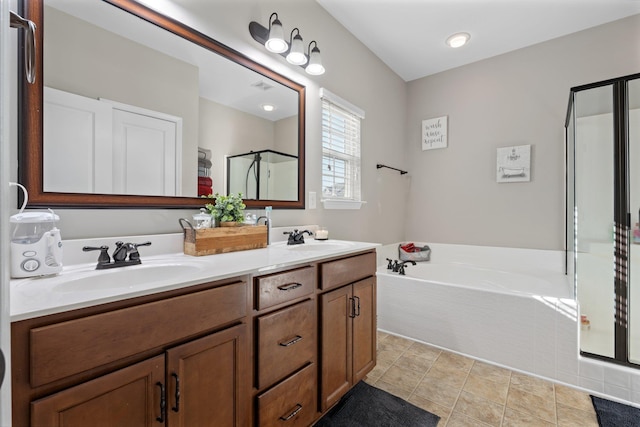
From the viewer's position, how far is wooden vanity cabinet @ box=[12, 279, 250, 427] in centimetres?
62

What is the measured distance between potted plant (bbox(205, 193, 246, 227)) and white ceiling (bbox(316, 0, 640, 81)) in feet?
5.78

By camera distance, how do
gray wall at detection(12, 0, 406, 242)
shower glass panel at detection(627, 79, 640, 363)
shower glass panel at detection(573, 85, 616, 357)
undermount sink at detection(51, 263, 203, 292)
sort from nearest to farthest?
undermount sink at detection(51, 263, 203, 292)
gray wall at detection(12, 0, 406, 242)
shower glass panel at detection(627, 79, 640, 363)
shower glass panel at detection(573, 85, 616, 357)

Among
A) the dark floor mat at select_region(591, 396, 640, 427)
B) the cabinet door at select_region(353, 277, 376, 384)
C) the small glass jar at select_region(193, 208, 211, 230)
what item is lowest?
the dark floor mat at select_region(591, 396, 640, 427)

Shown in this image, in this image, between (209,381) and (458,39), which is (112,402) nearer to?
(209,381)

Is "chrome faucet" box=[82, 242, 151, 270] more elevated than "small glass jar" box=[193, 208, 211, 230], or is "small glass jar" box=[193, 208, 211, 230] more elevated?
"small glass jar" box=[193, 208, 211, 230]

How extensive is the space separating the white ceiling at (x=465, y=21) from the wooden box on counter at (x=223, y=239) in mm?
1880

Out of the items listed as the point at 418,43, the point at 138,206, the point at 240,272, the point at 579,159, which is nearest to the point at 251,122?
the point at 138,206

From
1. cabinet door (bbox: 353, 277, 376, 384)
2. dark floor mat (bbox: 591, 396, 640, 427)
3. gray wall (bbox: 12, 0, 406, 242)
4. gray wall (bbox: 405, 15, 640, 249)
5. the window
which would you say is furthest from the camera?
gray wall (bbox: 405, 15, 640, 249)

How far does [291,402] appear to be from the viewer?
4.09ft

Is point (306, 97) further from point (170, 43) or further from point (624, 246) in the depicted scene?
point (624, 246)

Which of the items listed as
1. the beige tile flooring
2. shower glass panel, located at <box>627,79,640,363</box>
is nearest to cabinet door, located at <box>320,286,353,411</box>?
the beige tile flooring

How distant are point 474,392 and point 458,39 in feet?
9.45

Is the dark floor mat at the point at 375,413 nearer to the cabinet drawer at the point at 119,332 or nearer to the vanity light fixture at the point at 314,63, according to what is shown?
the cabinet drawer at the point at 119,332

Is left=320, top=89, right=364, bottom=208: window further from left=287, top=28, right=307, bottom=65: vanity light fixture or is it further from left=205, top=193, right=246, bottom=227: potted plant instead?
left=205, top=193, right=246, bottom=227: potted plant
